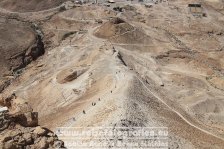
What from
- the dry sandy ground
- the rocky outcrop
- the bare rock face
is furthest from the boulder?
the dry sandy ground

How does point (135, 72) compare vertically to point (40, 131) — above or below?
below

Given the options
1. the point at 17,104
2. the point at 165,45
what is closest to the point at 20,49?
the point at 165,45

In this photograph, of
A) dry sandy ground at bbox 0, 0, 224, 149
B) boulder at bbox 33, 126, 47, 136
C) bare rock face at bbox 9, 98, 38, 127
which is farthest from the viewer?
dry sandy ground at bbox 0, 0, 224, 149

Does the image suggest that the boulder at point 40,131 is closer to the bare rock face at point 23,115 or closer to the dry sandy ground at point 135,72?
the bare rock face at point 23,115

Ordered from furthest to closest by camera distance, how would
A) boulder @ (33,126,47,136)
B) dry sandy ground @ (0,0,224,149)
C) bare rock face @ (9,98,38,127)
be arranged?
dry sandy ground @ (0,0,224,149), bare rock face @ (9,98,38,127), boulder @ (33,126,47,136)

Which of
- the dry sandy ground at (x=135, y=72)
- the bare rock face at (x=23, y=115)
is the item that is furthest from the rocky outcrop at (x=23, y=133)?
the dry sandy ground at (x=135, y=72)

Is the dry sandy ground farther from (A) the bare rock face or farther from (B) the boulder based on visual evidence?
(B) the boulder

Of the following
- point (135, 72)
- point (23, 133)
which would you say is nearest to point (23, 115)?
point (23, 133)

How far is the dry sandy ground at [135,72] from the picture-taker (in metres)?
34.6

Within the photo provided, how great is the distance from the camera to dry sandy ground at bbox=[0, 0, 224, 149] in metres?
34.6

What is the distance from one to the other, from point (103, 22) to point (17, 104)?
151 feet

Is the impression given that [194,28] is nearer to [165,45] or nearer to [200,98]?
[165,45]

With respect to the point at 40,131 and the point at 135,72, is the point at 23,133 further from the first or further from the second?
the point at 135,72

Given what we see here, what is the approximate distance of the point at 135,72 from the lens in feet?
157
